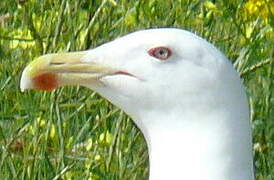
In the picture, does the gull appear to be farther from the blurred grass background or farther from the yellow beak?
the blurred grass background

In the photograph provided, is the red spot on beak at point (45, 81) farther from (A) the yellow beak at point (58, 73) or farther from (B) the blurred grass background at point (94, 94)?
(B) the blurred grass background at point (94, 94)

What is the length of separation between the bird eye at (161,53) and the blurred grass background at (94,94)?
1250 mm

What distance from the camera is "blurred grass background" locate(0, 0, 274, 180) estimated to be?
194 inches

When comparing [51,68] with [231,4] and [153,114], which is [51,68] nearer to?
[153,114]

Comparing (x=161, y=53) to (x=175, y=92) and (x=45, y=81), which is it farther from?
(x=45, y=81)

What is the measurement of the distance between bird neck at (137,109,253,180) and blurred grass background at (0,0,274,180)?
131 cm

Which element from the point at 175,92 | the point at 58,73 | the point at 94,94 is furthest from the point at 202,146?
the point at 94,94

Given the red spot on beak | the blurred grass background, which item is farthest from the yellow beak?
the blurred grass background

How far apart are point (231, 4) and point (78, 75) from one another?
140cm

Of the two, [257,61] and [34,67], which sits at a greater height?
[34,67]

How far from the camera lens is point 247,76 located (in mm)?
5008

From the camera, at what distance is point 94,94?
16.9ft

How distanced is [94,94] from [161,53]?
1657 millimetres

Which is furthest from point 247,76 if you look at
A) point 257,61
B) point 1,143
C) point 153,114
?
point 153,114
